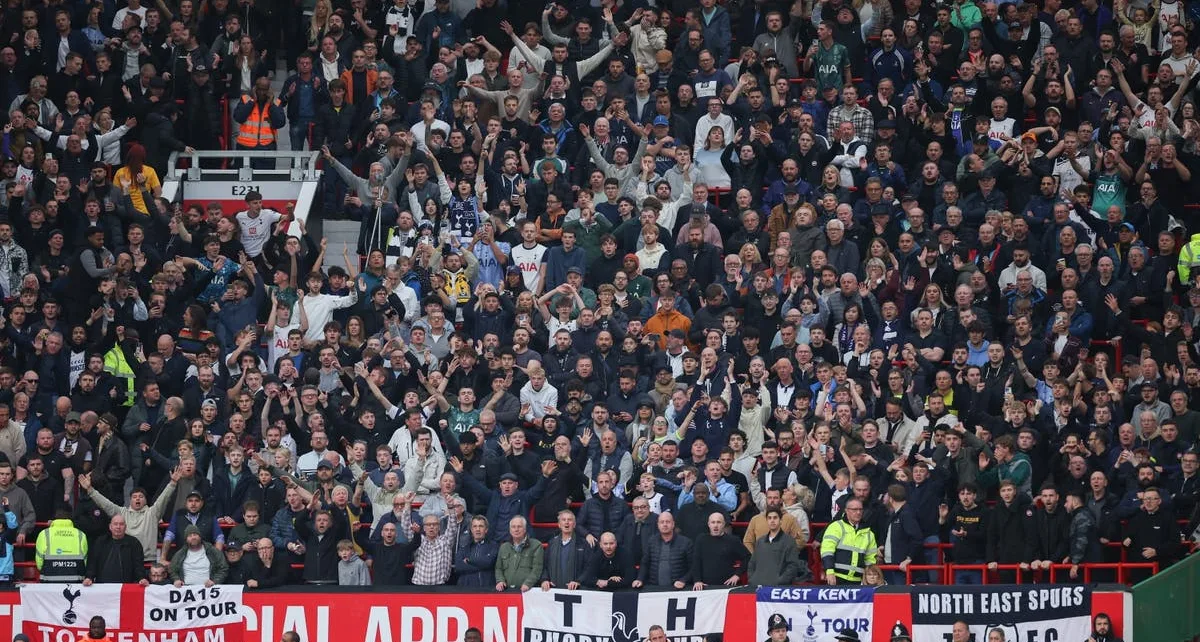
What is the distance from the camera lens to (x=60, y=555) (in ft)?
72.2

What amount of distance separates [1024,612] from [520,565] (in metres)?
5.03

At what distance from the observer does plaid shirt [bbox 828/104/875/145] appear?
2680 cm

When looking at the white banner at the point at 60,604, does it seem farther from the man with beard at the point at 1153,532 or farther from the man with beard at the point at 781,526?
the man with beard at the point at 1153,532

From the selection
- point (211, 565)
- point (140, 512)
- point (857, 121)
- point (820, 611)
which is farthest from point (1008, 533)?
point (140, 512)

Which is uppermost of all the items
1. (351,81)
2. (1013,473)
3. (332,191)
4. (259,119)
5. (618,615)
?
(351,81)

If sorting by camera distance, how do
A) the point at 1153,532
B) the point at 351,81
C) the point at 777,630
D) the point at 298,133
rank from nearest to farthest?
the point at 777,630, the point at 1153,532, the point at 351,81, the point at 298,133

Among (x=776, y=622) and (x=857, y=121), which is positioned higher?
(x=857, y=121)

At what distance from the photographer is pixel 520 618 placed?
21.3 metres

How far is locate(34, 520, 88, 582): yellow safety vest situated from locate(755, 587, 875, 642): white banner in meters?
7.17

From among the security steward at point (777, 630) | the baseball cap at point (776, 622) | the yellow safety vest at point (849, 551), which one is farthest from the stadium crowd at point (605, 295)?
the security steward at point (777, 630)

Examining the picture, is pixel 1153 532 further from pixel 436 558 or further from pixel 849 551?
pixel 436 558

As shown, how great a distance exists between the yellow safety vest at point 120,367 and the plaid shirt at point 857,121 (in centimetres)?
923

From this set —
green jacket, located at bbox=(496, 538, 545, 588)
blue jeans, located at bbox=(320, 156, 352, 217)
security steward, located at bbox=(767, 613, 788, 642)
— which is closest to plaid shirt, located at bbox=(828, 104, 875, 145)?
blue jeans, located at bbox=(320, 156, 352, 217)

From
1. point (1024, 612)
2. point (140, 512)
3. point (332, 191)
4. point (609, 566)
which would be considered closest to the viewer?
point (1024, 612)
